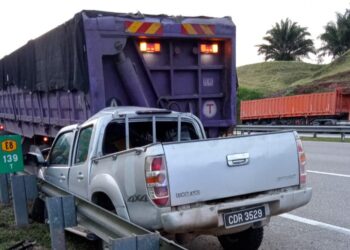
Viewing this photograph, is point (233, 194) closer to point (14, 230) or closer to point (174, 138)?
point (174, 138)

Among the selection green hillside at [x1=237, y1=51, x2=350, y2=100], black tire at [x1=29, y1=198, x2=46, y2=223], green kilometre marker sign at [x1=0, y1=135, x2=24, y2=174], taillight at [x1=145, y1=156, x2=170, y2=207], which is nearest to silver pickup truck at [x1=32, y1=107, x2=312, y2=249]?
taillight at [x1=145, y1=156, x2=170, y2=207]

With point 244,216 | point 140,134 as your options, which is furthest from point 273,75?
point 244,216

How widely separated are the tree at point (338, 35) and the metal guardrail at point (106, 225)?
58.7 metres

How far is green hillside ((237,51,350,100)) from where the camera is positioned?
140 ft

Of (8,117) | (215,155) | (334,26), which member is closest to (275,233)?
(215,155)

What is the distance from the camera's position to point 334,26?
59625 mm

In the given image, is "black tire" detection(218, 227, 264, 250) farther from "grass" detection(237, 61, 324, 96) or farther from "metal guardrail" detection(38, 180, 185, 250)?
"grass" detection(237, 61, 324, 96)

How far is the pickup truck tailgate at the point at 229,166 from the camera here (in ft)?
13.8

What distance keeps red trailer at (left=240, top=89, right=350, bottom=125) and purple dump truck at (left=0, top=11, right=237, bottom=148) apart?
77.2ft

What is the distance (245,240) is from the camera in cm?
541

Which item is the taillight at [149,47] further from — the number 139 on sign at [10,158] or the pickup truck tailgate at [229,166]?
the pickup truck tailgate at [229,166]

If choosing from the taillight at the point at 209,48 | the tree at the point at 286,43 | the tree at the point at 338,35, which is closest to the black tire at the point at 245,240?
the taillight at the point at 209,48

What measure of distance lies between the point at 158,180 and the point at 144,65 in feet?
12.8

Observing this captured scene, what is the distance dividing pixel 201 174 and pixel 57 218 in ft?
5.20
